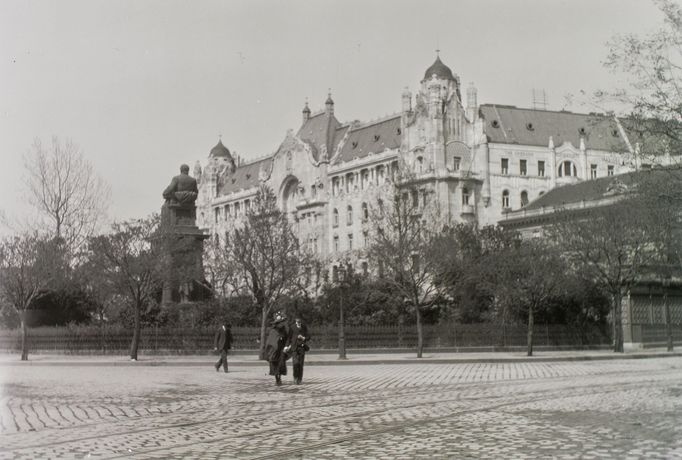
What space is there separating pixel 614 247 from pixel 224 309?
18.9 metres

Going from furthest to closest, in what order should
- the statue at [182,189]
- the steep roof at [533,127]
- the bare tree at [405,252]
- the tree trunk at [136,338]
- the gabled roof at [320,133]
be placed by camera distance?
the gabled roof at [320,133] → the steep roof at [533,127] → the bare tree at [405,252] → the statue at [182,189] → the tree trunk at [136,338]

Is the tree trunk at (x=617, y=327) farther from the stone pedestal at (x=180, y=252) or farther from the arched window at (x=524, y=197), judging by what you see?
the arched window at (x=524, y=197)

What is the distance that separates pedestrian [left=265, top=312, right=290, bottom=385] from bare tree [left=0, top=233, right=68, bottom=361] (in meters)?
17.4

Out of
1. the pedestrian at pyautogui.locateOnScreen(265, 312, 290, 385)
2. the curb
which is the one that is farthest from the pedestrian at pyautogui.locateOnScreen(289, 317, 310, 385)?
the curb

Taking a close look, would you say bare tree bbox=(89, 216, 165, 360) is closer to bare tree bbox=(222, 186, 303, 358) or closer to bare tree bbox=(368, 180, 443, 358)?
bare tree bbox=(222, 186, 303, 358)

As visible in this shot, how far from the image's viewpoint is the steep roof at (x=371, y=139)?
97625 millimetres

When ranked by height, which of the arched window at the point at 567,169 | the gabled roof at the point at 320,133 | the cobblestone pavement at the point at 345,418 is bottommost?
the cobblestone pavement at the point at 345,418

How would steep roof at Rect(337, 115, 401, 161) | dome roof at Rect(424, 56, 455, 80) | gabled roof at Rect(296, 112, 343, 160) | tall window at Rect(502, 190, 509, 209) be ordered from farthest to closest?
1. gabled roof at Rect(296, 112, 343, 160)
2. steep roof at Rect(337, 115, 401, 161)
3. dome roof at Rect(424, 56, 455, 80)
4. tall window at Rect(502, 190, 509, 209)

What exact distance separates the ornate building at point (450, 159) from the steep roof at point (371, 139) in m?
0.16

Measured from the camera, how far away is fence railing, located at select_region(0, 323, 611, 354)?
1423 inches

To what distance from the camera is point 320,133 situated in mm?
111812

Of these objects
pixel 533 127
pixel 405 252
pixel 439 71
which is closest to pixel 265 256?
pixel 405 252

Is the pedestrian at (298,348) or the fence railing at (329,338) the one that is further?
the fence railing at (329,338)

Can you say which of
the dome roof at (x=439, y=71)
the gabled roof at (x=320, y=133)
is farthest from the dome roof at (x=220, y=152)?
the dome roof at (x=439, y=71)
